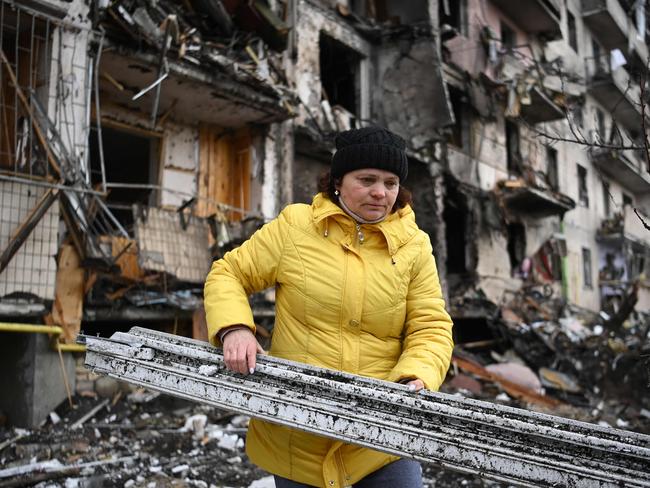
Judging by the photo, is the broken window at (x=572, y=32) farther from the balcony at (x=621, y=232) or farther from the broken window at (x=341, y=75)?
the broken window at (x=341, y=75)

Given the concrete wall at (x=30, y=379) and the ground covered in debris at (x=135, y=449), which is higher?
the concrete wall at (x=30, y=379)

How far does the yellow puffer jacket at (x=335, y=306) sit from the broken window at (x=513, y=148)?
52.5ft

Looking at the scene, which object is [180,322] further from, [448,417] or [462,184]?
[462,184]

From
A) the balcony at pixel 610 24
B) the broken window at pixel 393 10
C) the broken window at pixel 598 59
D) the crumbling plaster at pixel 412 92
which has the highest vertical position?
the balcony at pixel 610 24

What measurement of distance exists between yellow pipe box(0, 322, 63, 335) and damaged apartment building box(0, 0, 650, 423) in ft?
0.16

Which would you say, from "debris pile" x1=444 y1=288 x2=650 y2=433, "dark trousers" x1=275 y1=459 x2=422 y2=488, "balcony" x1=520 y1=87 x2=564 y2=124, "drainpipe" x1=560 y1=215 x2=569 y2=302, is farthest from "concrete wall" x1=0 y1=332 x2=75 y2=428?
"drainpipe" x1=560 y1=215 x2=569 y2=302

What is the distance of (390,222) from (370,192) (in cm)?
15

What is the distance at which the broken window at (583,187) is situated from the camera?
69.3 ft

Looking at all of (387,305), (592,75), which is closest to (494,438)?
(387,305)

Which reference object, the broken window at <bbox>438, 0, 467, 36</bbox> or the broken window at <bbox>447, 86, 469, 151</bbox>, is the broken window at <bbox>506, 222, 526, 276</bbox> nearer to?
the broken window at <bbox>447, 86, 469, 151</bbox>

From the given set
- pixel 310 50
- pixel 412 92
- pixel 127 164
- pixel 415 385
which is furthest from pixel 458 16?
pixel 415 385

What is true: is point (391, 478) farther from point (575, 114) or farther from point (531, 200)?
point (531, 200)

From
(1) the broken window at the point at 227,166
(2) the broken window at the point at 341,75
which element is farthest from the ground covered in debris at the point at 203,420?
(2) the broken window at the point at 341,75

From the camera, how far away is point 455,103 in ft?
48.4
